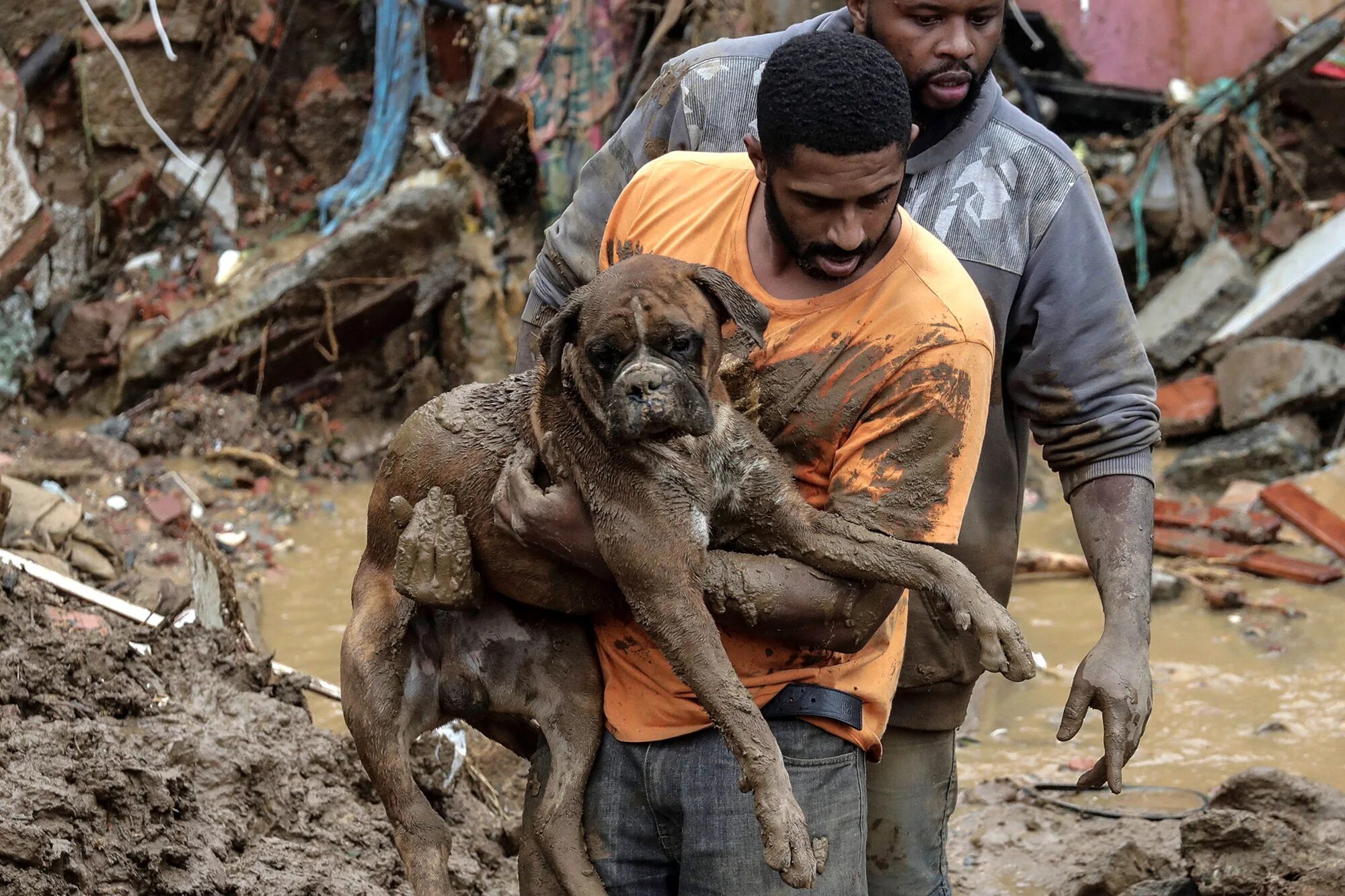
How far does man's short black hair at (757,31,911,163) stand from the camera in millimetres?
2717

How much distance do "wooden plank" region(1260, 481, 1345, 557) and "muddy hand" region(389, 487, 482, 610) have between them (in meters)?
6.87

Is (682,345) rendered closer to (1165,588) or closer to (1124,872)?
(1124,872)

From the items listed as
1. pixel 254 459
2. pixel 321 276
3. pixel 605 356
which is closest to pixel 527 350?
pixel 605 356

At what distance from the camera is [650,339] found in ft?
8.89

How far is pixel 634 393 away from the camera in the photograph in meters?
2.63

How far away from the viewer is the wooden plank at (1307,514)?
338 inches

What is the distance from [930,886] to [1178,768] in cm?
297

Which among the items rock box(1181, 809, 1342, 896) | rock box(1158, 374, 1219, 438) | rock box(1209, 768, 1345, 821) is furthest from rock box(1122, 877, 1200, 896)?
rock box(1158, 374, 1219, 438)

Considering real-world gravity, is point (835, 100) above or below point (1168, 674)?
above

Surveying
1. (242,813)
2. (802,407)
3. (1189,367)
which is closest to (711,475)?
(802,407)

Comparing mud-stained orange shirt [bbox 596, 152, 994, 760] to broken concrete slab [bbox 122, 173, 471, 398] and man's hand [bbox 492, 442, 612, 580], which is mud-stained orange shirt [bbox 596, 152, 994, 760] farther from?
broken concrete slab [bbox 122, 173, 471, 398]

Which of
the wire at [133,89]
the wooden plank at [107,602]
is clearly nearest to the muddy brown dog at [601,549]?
the wooden plank at [107,602]

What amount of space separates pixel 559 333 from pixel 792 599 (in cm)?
70

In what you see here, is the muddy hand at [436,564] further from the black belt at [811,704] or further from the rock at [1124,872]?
the rock at [1124,872]
